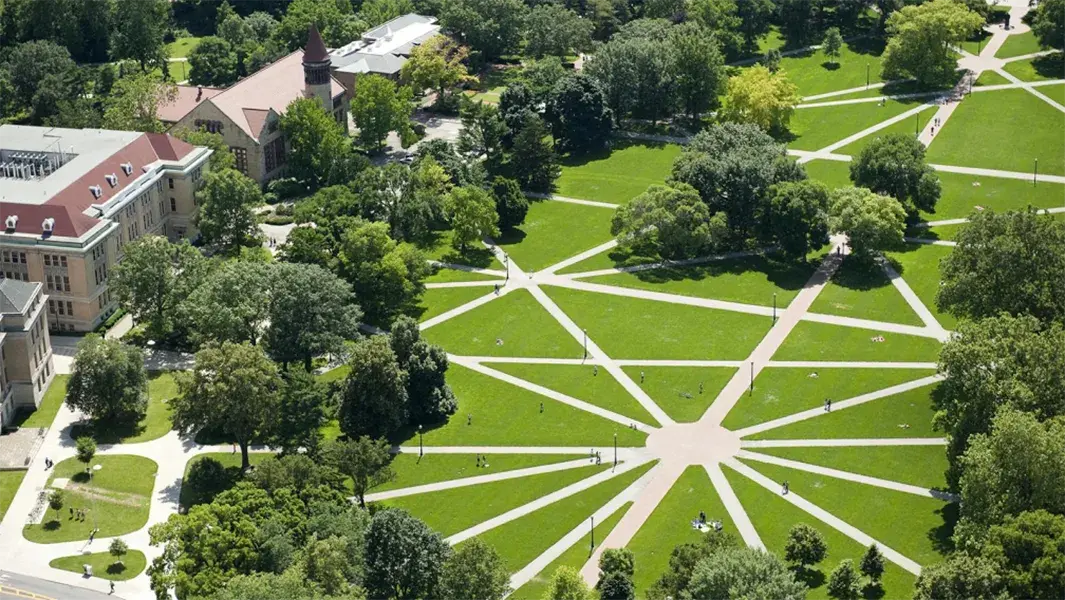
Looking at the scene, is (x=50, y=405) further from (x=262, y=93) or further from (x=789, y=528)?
(x=789, y=528)

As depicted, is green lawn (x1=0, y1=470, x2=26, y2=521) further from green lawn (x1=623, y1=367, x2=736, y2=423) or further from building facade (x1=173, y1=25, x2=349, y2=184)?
building facade (x1=173, y1=25, x2=349, y2=184)

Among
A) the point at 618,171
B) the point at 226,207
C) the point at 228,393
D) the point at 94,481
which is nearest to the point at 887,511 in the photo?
the point at 228,393

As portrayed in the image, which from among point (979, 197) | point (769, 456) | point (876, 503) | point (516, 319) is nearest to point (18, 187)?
point (516, 319)

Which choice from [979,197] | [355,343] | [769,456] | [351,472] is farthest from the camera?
[979,197]

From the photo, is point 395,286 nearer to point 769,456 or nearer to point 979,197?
point 769,456

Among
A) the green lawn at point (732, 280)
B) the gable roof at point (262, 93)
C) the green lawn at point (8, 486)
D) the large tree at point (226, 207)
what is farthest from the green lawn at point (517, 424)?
the gable roof at point (262, 93)

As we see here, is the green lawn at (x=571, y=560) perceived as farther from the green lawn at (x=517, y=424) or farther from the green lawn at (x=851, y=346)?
the green lawn at (x=851, y=346)
